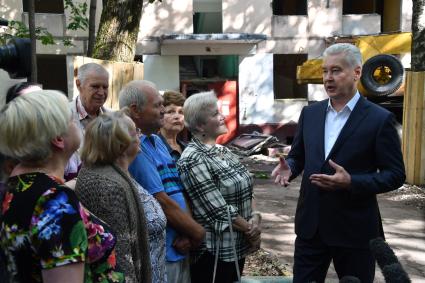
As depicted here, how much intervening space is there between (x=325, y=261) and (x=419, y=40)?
7.76m

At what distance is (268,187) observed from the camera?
1055cm

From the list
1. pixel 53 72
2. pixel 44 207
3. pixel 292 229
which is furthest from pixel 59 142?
pixel 53 72

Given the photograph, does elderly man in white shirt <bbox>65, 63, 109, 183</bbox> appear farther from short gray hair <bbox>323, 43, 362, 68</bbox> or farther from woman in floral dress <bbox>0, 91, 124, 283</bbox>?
woman in floral dress <bbox>0, 91, 124, 283</bbox>

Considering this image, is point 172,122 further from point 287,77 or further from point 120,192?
point 287,77

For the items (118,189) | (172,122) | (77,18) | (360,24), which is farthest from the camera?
(360,24)

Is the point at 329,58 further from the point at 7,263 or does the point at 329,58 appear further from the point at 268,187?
the point at 268,187

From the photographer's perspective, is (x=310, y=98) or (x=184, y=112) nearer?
(x=184, y=112)

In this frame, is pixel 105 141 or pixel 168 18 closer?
pixel 105 141

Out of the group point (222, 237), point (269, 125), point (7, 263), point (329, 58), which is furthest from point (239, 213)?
point (269, 125)

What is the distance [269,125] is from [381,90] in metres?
7.01

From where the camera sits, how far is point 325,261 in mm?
3107

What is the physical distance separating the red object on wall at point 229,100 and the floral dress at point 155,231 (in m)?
16.2

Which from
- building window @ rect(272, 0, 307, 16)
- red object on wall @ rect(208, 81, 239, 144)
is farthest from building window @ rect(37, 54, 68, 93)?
building window @ rect(272, 0, 307, 16)

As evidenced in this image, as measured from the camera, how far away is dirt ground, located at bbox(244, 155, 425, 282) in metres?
5.22
